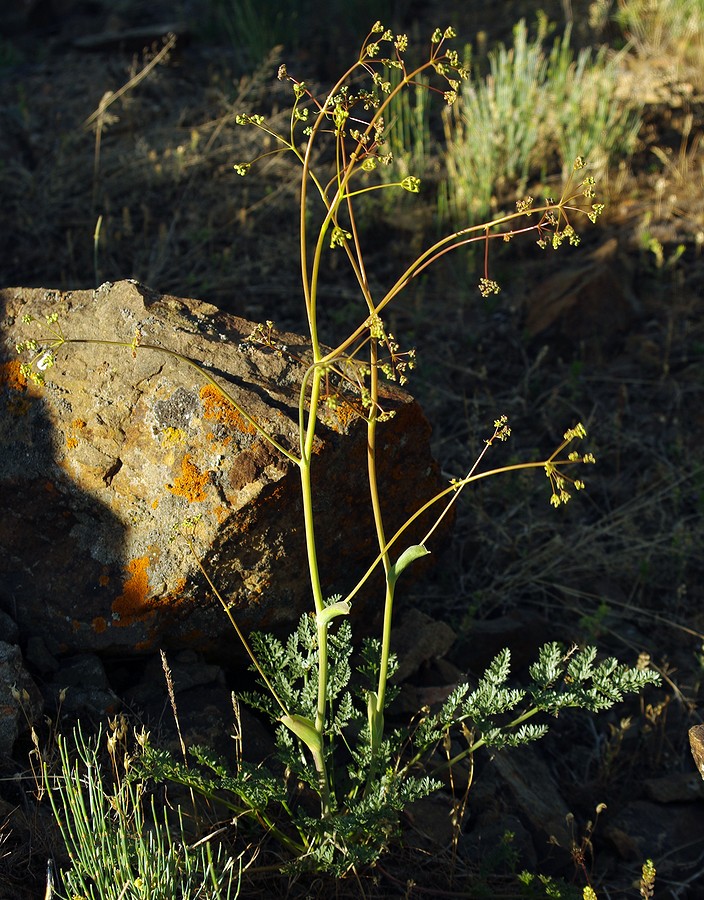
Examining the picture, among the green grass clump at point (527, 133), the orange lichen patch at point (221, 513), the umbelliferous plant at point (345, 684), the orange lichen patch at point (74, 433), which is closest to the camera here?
the umbelliferous plant at point (345, 684)

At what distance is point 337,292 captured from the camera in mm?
4871

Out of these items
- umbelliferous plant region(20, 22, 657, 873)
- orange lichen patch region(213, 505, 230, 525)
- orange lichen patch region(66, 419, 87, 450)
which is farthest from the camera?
orange lichen patch region(66, 419, 87, 450)

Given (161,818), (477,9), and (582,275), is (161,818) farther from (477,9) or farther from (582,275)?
(477,9)

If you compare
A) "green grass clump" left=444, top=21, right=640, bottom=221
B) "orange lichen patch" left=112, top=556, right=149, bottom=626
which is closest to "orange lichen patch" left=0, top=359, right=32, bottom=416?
"orange lichen patch" left=112, top=556, right=149, bottom=626

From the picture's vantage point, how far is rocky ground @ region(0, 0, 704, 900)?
270 centimetres

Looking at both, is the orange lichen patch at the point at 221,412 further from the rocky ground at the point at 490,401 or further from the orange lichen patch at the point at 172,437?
the rocky ground at the point at 490,401

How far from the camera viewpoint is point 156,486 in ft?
8.50

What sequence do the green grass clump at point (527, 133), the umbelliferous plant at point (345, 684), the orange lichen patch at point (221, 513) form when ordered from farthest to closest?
the green grass clump at point (527, 133) → the orange lichen patch at point (221, 513) → the umbelliferous plant at point (345, 684)

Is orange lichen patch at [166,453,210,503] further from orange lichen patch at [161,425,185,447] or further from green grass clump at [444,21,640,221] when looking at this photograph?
green grass clump at [444,21,640,221]

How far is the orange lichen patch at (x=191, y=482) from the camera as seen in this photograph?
8.38ft

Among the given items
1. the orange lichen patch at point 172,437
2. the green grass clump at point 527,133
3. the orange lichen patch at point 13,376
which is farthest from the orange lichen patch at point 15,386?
the green grass clump at point 527,133

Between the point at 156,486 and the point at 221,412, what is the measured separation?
0.84ft

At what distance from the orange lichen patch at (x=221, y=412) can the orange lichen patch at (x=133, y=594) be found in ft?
1.34

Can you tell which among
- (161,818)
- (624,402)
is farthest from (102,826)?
(624,402)
